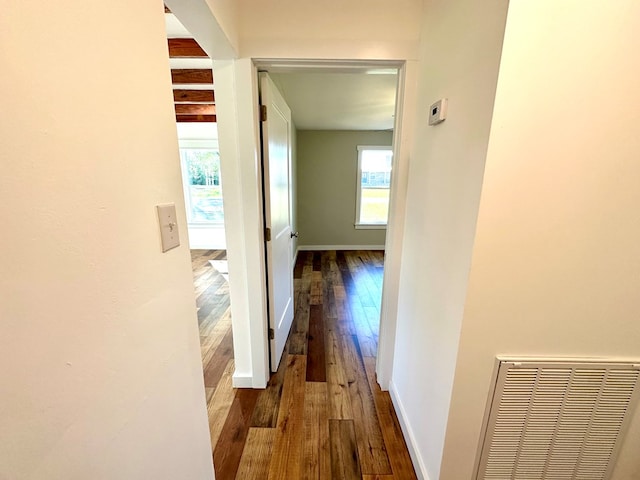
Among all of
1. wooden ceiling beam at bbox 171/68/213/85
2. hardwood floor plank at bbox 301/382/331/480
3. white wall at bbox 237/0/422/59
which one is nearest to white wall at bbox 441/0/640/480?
hardwood floor plank at bbox 301/382/331/480

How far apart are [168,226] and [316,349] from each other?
1877 millimetres

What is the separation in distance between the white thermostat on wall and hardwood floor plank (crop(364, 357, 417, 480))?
1.72m

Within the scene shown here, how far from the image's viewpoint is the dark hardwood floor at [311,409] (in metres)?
1.36

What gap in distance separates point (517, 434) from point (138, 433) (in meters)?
1.37

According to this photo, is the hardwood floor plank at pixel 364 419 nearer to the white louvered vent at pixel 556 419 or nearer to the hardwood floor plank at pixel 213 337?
the white louvered vent at pixel 556 419

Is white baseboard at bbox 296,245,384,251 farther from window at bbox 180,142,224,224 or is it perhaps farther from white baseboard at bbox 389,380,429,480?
white baseboard at bbox 389,380,429,480

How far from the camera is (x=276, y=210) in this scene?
1922mm

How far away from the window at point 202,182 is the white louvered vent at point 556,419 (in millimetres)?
5385

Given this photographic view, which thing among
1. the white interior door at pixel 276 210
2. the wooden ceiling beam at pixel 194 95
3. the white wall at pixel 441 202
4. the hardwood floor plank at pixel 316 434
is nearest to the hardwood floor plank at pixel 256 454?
the hardwood floor plank at pixel 316 434

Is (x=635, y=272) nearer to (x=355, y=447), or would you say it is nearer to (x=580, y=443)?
(x=580, y=443)

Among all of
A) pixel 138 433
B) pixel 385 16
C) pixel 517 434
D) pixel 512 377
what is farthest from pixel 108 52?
pixel 517 434

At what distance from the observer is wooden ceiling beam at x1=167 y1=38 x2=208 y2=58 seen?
207 cm

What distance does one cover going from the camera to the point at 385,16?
1416 mm

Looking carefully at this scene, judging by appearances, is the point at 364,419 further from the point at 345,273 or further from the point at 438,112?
the point at 345,273
